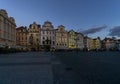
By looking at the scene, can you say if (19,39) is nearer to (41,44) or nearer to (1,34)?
(41,44)

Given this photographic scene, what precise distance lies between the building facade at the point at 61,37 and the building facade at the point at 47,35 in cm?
412

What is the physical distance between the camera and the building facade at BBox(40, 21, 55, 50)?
12590 centimetres

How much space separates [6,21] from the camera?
3669 inches

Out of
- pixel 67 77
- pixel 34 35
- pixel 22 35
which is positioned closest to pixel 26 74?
pixel 67 77

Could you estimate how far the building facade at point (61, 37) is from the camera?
13412 centimetres

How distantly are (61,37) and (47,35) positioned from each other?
34.9 ft

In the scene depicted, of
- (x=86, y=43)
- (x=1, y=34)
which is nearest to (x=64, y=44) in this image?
(x=86, y=43)

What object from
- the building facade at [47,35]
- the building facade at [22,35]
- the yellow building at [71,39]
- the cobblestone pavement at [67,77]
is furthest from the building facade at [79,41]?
the cobblestone pavement at [67,77]

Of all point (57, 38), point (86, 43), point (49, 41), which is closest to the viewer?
point (49, 41)

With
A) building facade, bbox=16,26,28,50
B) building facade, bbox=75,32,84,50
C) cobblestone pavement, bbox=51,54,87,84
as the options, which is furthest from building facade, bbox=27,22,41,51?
cobblestone pavement, bbox=51,54,87,84

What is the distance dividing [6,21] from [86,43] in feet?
325

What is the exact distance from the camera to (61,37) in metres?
136

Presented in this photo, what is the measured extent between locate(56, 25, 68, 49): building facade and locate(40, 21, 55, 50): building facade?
13.5 ft

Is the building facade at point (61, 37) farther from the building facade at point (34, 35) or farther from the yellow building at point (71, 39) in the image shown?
the building facade at point (34, 35)
